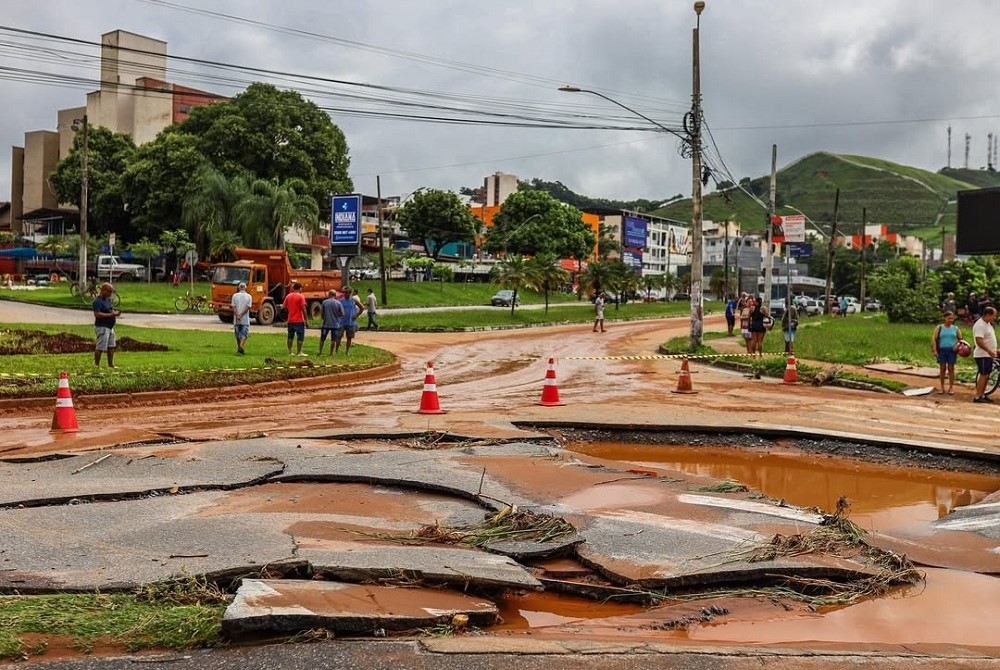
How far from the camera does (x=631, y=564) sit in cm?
565

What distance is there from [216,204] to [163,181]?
28.0 feet

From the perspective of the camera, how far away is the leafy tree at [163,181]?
193 ft

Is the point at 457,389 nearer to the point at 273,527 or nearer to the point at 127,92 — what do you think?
the point at 273,527

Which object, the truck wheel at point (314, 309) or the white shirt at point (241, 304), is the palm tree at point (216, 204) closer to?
the truck wheel at point (314, 309)

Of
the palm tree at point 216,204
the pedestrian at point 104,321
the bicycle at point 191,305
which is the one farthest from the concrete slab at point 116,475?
the palm tree at point 216,204

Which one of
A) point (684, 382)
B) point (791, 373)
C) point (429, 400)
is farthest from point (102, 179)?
point (429, 400)

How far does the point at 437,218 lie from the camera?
93.4 m

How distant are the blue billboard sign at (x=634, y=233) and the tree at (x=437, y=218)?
2372 centimetres

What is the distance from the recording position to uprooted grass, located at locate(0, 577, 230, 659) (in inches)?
159

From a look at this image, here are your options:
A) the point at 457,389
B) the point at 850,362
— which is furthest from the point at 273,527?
the point at 850,362

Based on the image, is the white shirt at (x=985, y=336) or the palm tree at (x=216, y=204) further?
the palm tree at (x=216, y=204)

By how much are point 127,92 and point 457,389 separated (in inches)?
2951

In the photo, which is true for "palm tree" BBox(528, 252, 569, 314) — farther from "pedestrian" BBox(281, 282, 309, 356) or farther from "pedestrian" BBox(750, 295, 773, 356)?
"pedestrian" BBox(281, 282, 309, 356)

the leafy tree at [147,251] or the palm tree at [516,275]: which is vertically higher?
the leafy tree at [147,251]
